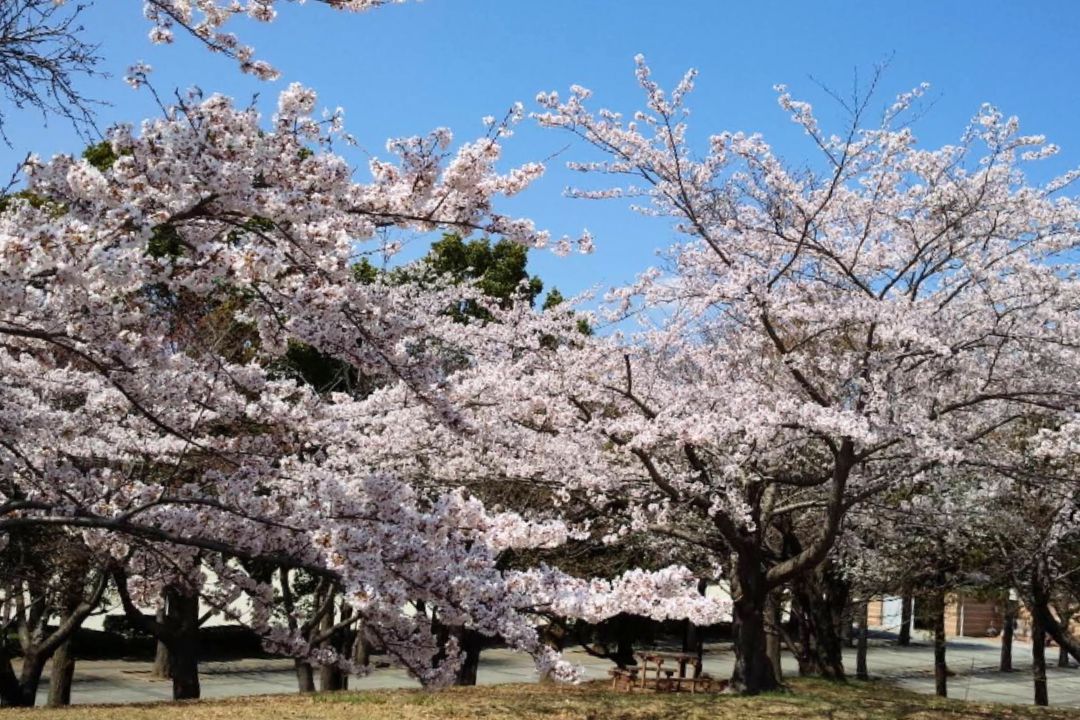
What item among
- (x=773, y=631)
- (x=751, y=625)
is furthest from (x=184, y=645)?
(x=773, y=631)

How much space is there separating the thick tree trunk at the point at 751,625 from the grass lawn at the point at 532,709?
441mm

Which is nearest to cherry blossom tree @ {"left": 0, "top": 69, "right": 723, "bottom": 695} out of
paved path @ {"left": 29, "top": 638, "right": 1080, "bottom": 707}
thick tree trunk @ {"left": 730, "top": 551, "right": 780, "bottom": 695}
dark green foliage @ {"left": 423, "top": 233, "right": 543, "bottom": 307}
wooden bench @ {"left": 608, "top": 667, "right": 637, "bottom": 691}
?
thick tree trunk @ {"left": 730, "top": 551, "right": 780, "bottom": 695}

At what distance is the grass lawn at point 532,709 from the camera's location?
30.6ft

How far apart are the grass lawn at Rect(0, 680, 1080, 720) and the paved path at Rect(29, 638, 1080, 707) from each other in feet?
16.2

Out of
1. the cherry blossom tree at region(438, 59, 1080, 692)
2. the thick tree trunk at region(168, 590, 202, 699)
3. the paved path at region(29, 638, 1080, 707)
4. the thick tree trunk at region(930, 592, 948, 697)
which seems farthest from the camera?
the paved path at region(29, 638, 1080, 707)

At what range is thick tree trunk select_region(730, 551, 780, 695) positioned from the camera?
11.5 m

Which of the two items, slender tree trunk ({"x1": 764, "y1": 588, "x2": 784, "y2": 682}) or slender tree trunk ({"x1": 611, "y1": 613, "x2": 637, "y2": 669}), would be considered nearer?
slender tree trunk ({"x1": 764, "y1": 588, "x2": 784, "y2": 682})

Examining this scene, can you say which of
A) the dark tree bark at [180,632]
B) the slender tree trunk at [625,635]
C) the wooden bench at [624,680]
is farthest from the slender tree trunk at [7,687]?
the slender tree trunk at [625,635]

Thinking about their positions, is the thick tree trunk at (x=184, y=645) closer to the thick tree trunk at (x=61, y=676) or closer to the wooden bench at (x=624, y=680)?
the thick tree trunk at (x=61, y=676)

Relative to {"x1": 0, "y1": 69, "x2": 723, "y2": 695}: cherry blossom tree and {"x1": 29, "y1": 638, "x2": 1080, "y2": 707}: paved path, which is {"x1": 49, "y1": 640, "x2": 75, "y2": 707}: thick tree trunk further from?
{"x1": 0, "y1": 69, "x2": 723, "y2": 695}: cherry blossom tree

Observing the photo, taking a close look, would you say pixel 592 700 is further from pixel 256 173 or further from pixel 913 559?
pixel 256 173

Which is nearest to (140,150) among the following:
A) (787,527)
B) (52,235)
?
(52,235)

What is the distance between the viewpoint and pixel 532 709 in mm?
9789

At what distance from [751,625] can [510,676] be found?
11229 millimetres
